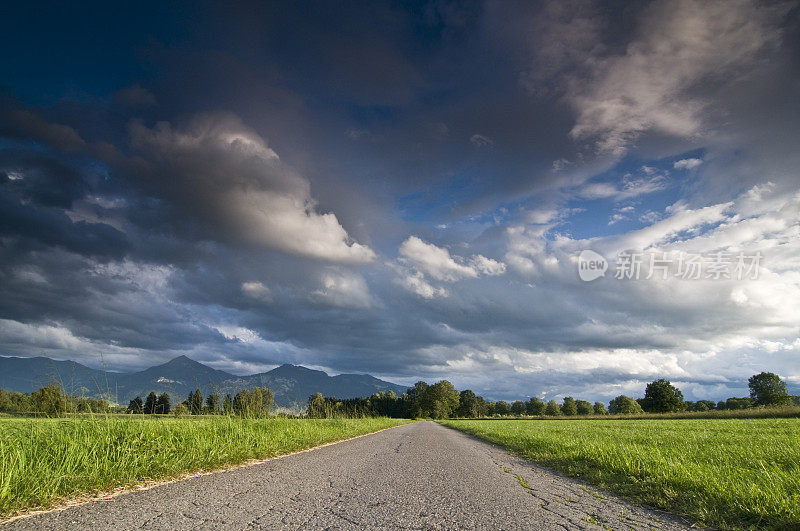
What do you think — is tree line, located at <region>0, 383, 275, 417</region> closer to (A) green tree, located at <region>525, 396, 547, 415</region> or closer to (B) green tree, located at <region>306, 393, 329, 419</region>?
(B) green tree, located at <region>306, 393, 329, 419</region>

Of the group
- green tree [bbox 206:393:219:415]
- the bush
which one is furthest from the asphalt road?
the bush

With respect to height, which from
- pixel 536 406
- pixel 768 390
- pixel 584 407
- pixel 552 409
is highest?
pixel 768 390

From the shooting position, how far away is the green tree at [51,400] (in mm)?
6480

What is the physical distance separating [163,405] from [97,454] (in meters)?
4.67

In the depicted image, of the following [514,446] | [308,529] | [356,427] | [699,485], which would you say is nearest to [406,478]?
[308,529]

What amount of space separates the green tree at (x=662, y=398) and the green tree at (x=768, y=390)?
53.4 ft

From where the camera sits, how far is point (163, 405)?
361 inches

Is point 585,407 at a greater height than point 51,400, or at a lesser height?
lesser

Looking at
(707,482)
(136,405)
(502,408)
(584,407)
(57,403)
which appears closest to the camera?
(707,482)

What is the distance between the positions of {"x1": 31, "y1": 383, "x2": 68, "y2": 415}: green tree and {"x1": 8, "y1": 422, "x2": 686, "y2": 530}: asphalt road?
343cm

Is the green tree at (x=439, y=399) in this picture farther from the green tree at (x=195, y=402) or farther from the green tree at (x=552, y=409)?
the green tree at (x=195, y=402)

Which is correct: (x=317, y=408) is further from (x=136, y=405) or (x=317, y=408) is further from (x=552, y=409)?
(x=552, y=409)

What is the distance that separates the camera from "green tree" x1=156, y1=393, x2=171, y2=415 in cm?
902

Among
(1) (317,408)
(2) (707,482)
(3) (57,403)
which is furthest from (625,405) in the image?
(3) (57,403)
